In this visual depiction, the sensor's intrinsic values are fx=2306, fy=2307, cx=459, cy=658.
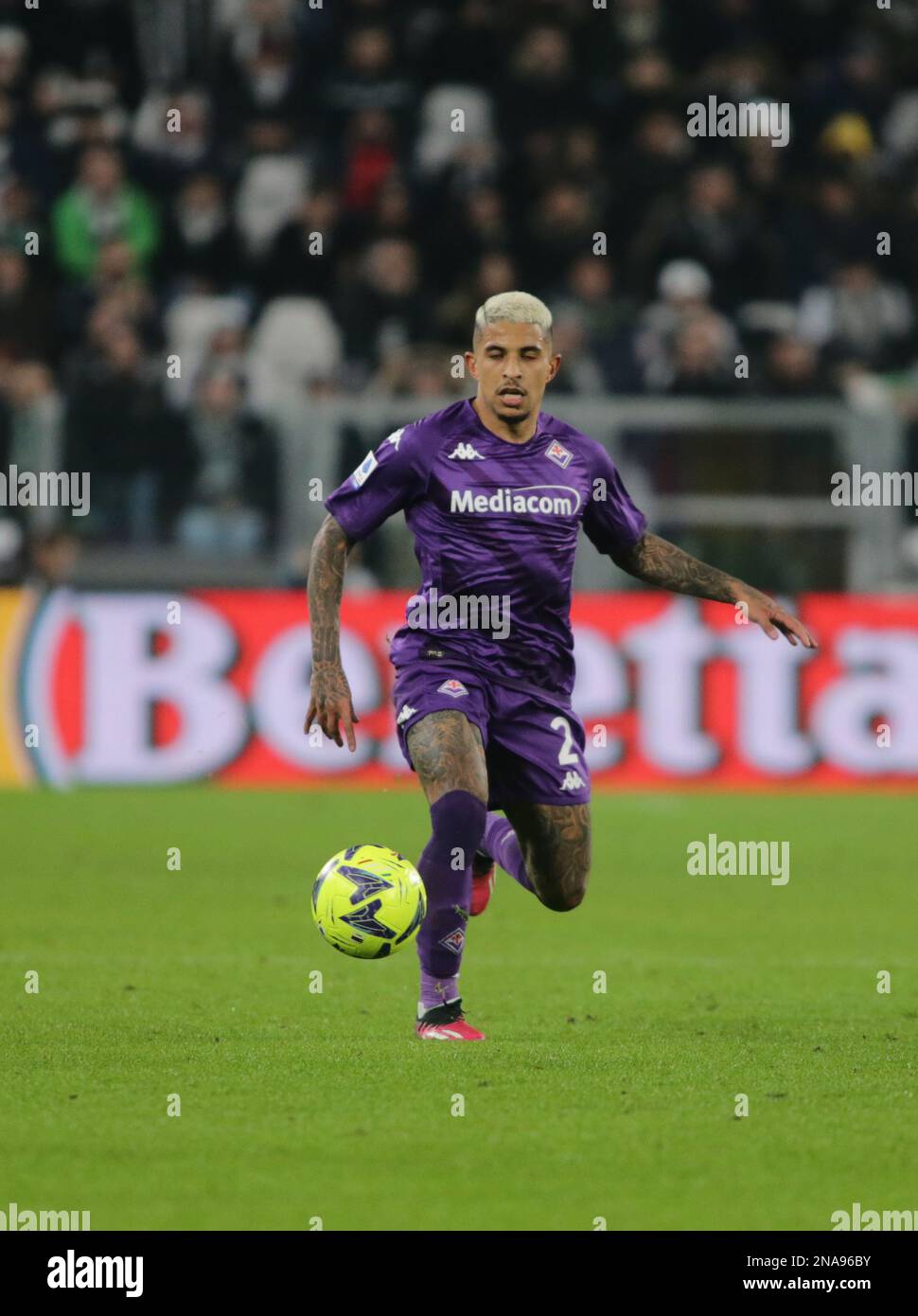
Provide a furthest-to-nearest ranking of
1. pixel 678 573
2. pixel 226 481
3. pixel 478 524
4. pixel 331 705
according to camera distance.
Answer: pixel 226 481, pixel 678 573, pixel 478 524, pixel 331 705

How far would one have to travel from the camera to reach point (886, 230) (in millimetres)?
18078

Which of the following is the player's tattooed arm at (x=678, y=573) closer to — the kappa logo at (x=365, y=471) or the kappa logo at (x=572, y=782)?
the kappa logo at (x=572, y=782)

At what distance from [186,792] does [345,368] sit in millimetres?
3773

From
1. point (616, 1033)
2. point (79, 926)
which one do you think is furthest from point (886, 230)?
point (616, 1033)

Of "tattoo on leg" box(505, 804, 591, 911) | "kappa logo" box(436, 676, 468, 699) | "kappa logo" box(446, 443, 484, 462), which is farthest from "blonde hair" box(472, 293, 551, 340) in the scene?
"tattoo on leg" box(505, 804, 591, 911)

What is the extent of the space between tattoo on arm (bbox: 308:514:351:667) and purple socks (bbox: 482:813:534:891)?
39.8 inches

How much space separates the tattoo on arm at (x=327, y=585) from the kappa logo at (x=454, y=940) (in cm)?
91

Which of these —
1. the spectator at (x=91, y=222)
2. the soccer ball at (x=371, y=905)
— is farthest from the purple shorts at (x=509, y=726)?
the spectator at (x=91, y=222)

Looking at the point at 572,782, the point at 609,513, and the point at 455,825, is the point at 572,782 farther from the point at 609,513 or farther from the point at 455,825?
the point at 609,513

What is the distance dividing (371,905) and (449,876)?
0.25 m

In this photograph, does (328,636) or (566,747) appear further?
(566,747)

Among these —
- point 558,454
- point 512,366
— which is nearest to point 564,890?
point 558,454

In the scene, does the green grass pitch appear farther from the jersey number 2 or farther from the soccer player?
the jersey number 2

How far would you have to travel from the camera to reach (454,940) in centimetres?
696
